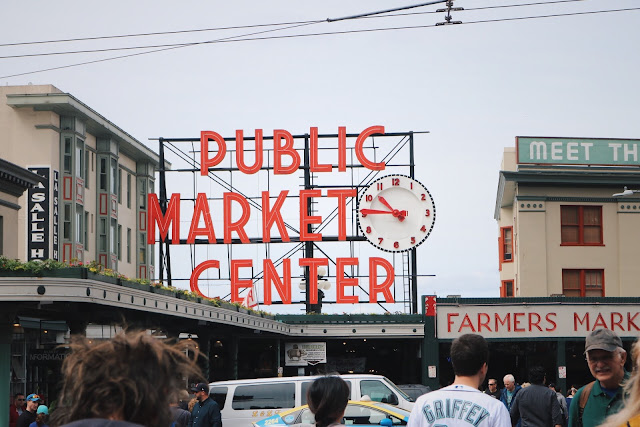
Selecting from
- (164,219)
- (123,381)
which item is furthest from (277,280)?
(123,381)

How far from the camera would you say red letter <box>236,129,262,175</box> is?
44.0m

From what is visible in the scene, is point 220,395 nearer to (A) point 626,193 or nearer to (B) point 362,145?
(A) point 626,193

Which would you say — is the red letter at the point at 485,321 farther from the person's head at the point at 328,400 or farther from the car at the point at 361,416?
the person's head at the point at 328,400

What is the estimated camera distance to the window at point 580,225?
40.5 m

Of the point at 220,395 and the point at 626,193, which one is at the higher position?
the point at 626,193

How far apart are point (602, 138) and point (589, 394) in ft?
115

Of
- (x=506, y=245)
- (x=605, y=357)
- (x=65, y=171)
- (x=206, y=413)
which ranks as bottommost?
(x=206, y=413)

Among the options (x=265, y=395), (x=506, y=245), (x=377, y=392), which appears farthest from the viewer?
(x=506, y=245)

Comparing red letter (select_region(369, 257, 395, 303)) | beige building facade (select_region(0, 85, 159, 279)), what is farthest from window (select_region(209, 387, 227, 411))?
red letter (select_region(369, 257, 395, 303))

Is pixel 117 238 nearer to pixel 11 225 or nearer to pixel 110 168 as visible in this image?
pixel 110 168

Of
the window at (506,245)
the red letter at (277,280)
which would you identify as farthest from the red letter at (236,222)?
the window at (506,245)

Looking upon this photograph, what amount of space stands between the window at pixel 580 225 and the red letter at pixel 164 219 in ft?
54.7

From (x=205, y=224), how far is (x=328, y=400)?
3718 centimetres

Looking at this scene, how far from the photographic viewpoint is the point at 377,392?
2217cm
